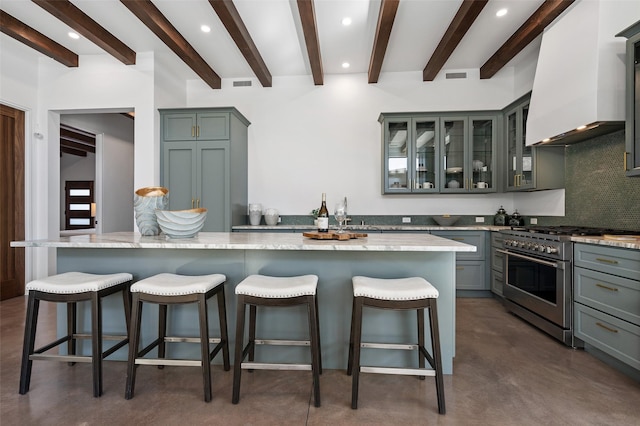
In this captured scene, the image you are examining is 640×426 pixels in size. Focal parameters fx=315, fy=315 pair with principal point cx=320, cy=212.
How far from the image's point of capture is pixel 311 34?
3281mm

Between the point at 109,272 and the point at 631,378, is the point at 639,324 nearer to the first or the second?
the point at 631,378

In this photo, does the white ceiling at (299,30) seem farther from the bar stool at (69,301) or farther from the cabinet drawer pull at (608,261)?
the bar stool at (69,301)

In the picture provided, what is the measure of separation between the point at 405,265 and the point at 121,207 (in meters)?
5.71

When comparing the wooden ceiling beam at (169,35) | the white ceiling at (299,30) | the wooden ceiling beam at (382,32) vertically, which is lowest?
the wooden ceiling beam at (382,32)

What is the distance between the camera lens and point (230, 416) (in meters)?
1.66

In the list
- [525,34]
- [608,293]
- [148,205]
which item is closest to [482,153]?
[525,34]

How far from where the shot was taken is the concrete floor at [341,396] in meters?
1.65

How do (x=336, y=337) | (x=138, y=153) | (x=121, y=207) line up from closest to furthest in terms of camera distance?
(x=336, y=337) → (x=138, y=153) → (x=121, y=207)

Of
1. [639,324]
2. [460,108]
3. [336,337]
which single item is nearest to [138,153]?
[336,337]

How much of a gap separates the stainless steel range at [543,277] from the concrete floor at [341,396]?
1.12 feet

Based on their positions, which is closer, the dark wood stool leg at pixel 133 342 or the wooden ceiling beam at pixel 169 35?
the dark wood stool leg at pixel 133 342

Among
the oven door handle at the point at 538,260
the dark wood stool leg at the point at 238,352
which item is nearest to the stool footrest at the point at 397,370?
the dark wood stool leg at the point at 238,352

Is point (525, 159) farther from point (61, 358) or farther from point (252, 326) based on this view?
point (61, 358)

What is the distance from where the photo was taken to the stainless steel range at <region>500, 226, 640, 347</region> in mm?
2541
